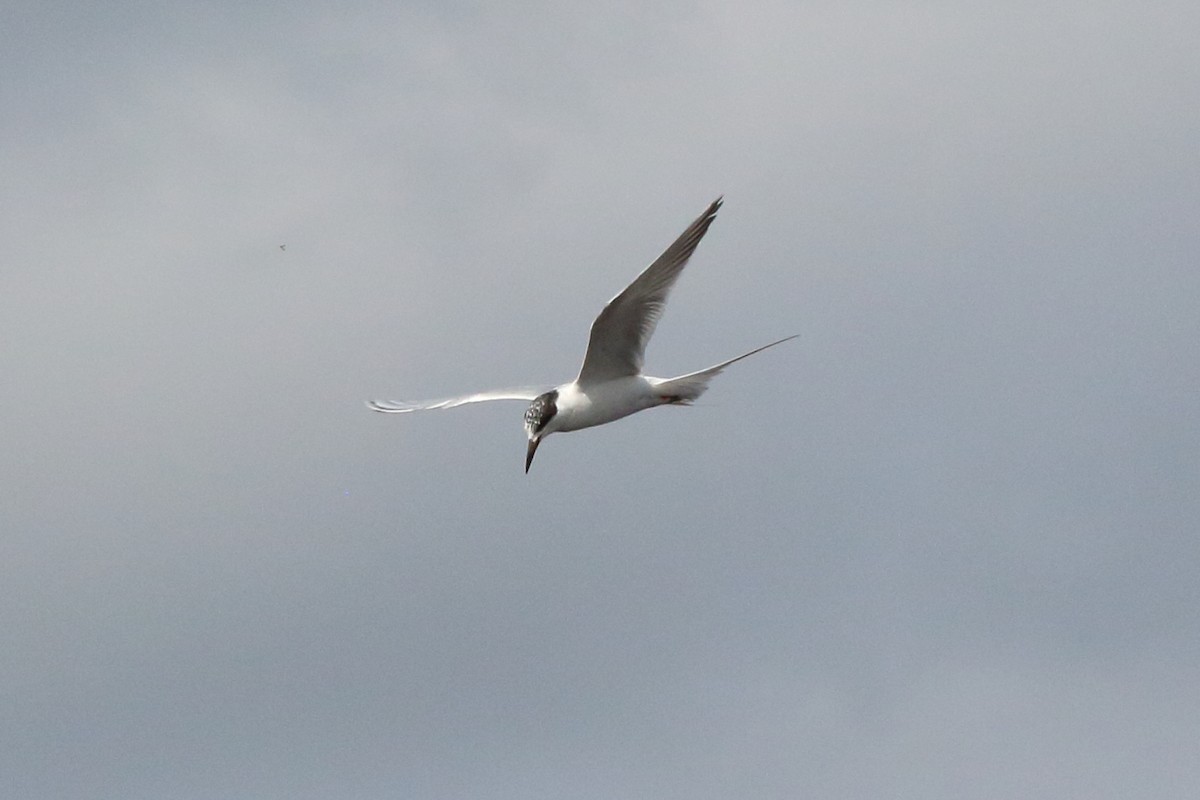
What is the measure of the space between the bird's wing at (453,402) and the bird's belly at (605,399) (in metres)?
1.45

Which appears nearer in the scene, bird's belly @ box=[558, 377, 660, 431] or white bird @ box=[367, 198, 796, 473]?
white bird @ box=[367, 198, 796, 473]

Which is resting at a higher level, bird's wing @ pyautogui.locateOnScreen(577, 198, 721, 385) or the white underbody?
bird's wing @ pyautogui.locateOnScreen(577, 198, 721, 385)

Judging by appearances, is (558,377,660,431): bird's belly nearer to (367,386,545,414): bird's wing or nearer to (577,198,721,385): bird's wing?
(577,198,721,385): bird's wing

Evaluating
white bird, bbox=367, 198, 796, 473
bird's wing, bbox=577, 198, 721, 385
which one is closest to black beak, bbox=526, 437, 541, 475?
white bird, bbox=367, 198, 796, 473

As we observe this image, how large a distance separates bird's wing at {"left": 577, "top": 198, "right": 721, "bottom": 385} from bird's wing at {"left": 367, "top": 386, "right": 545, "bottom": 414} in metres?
1.87

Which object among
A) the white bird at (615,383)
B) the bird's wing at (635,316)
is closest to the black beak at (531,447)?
the white bird at (615,383)

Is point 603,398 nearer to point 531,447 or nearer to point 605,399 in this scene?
point 605,399

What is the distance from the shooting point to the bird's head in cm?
2272

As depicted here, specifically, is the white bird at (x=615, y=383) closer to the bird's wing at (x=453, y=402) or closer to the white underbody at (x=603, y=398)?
the white underbody at (x=603, y=398)

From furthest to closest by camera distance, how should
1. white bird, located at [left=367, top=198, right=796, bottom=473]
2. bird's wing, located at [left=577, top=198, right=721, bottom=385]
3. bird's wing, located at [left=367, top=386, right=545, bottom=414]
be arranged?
bird's wing, located at [left=367, top=386, right=545, bottom=414] < white bird, located at [left=367, top=198, right=796, bottom=473] < bird's wing, located at [left=577, top=198, right=721, bottom=385]

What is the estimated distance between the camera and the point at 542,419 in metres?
22.7

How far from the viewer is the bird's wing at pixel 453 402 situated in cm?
2467

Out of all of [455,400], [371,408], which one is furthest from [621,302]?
[371,408]

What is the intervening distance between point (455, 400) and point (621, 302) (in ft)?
15.6
